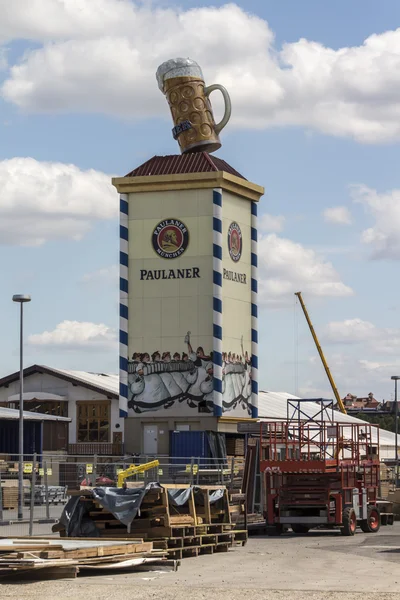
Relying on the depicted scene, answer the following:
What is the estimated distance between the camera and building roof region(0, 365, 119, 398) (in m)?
63.3

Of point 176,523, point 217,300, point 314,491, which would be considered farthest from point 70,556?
point 217,300

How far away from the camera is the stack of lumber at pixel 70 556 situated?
19.6 meters

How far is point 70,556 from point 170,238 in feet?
119

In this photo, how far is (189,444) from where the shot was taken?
55312mm

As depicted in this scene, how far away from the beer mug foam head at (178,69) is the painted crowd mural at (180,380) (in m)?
13.2

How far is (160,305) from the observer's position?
183ft

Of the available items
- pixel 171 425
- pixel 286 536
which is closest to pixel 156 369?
pixel 171 425

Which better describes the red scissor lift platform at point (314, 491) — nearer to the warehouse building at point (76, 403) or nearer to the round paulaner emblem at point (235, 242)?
the round paulaner emblem at point (235, 242)

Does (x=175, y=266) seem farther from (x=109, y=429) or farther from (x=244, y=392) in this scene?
(x=109, y=429)

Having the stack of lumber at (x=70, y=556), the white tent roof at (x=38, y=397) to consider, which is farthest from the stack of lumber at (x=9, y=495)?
the white tent roof at (x=38, y=397)

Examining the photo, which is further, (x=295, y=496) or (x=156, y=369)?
(x=156, y=369)

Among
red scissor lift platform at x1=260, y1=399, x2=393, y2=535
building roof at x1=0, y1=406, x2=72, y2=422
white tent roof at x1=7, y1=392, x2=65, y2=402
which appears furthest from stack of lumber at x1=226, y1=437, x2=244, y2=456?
red scissor lift platform at x1=260, y1=399, x2=393, y2=535

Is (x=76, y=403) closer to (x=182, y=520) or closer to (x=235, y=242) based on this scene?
(x=235, y=242)

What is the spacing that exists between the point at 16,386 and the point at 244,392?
50.8 ft
